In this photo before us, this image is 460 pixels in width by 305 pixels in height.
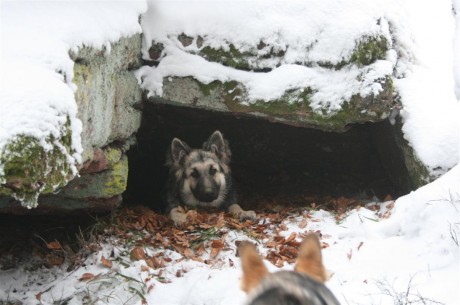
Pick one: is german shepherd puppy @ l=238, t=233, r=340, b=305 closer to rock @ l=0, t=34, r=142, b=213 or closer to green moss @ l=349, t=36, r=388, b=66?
rock @ l=0, t=34, r=142, b=213

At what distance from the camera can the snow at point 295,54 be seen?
7621mm

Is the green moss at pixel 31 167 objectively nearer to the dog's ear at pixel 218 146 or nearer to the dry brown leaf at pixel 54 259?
the dry brown leaf at pixel 54 259

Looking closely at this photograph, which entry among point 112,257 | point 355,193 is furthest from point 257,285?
point 355,193

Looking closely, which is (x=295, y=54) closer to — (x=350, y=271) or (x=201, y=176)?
(x=201, y=176)

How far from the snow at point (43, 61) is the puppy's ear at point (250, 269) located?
5.61 ft

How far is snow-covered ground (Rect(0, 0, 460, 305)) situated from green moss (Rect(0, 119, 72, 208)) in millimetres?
88

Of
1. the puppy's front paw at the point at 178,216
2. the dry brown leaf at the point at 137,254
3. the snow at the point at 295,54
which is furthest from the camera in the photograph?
the puppy's front paw at the point at 178,216

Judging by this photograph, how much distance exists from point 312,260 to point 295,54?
479cm

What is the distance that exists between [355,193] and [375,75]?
3011mm

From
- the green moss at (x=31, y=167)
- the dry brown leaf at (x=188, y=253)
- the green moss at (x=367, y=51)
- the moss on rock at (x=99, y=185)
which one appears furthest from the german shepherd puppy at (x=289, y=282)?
the green moss at (x=367, y=51)

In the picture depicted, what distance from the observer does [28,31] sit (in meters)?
4.84

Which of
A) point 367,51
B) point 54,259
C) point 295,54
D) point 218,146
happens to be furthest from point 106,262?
point 367,51

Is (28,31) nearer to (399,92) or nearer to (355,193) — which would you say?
(399,92)

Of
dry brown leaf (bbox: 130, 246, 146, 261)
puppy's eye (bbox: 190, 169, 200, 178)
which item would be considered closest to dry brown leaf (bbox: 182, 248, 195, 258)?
dry brown leaf (bbox: 130, 246, 146, 261)
